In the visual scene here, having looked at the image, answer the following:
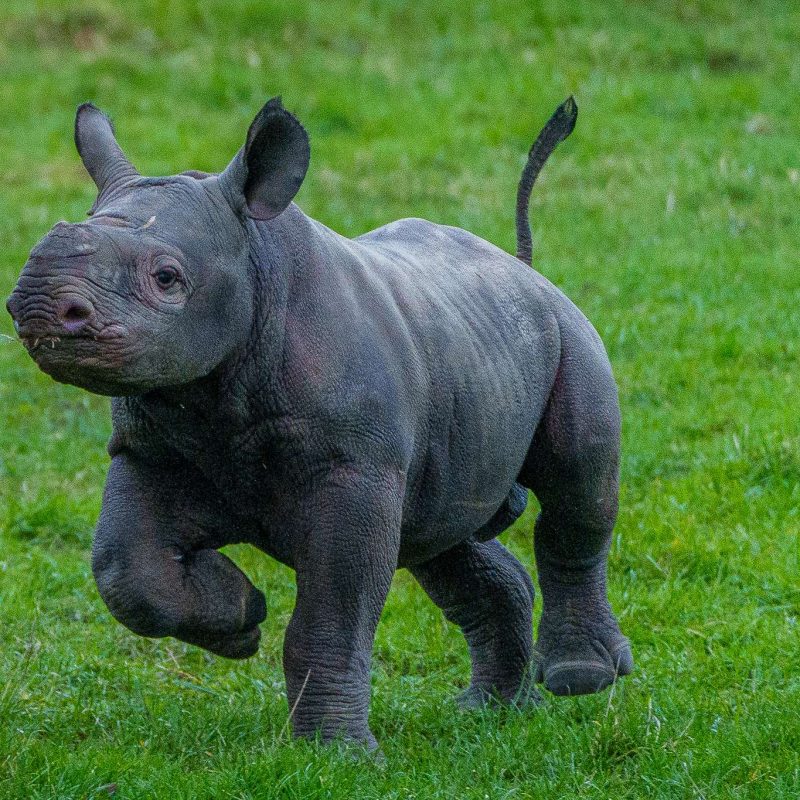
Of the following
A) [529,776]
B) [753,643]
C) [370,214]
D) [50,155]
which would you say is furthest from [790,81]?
[529,776]

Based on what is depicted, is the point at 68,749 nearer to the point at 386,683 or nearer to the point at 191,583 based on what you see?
the point at 191,583

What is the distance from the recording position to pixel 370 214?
1230cm

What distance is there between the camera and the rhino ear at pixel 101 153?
5.00 m

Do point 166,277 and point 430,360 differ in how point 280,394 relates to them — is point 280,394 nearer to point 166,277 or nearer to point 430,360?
point 166,277

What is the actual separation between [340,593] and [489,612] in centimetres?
154

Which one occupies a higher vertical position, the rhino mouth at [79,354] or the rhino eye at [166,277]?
the rhino eye at [166,277]

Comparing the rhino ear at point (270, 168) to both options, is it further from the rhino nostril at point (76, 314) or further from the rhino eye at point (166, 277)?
the rhino nostril at point (76, 314)

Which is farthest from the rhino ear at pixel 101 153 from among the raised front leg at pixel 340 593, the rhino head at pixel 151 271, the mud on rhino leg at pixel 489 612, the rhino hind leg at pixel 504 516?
the mud on rhino leg at pixel 489 612

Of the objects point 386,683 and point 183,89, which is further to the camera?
point 183,89

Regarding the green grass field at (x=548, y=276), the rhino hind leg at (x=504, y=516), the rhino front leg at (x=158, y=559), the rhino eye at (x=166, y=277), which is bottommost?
the green grass field at (x=548, y=276)

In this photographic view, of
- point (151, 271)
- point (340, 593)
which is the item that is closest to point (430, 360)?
point (340, 593)

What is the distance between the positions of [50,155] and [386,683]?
29.5 ft

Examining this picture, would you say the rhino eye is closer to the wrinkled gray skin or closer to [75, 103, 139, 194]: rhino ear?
the wrinkled gray skin

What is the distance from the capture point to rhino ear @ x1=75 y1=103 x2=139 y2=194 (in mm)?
4996
